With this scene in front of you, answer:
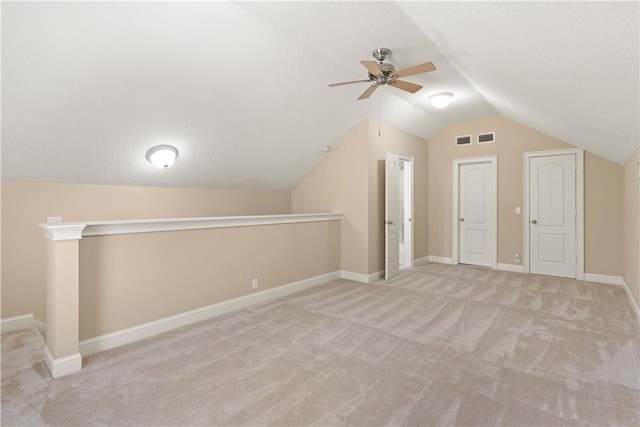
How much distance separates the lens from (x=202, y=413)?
79.1 inches

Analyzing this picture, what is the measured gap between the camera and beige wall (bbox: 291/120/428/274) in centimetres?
520

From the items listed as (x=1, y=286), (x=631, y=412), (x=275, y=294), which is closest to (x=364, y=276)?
(x=275, y=294)

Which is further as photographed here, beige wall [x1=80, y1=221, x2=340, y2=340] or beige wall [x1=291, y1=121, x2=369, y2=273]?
beige wall [x1=291, y1=121, x2=369, y2=273]

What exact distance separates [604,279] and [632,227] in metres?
1.57

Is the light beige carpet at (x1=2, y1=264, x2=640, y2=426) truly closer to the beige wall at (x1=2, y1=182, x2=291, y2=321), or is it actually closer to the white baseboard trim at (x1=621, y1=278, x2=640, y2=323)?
the white baseboard trim at (x1=621, y1=278, x2=640, y2=323)

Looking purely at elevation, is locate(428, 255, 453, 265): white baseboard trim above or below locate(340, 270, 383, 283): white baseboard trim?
above

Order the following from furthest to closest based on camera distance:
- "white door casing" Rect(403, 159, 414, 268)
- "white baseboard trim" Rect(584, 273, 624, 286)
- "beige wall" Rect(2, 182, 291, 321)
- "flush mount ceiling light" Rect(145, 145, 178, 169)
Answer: "white door casing" Rect(403, 159, 414, 268) → "white baseboard trim" Rect(584, 273, 624, 286) → "flush mount ceiling light" Rect(145, 145, 178, 169) → "beige wall" Rect(2, 182, 291, 321)

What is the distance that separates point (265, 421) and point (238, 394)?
351 mm

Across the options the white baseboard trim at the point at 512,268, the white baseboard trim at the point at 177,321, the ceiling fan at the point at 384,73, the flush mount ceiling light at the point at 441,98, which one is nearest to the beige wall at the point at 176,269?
the white baseboard trim at the point at 177,321

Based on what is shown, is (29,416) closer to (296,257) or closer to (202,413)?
(202,413)

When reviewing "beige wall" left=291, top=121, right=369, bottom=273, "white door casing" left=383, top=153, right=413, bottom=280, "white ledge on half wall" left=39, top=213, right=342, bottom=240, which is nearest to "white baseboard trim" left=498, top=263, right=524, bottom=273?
"white door casing" left=383, top=153, right=413, bottom=280

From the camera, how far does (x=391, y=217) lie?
5426mm

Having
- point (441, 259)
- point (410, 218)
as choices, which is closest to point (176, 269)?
point (410, 218)

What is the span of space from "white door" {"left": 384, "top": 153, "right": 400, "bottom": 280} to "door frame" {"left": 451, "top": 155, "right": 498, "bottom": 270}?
1671 mm
